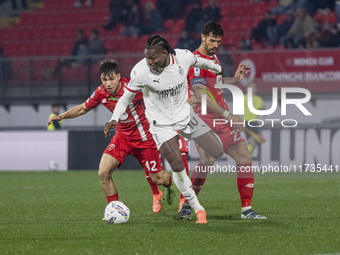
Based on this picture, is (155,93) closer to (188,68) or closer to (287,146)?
(188,68)

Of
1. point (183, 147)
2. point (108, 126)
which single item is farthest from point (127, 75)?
point (108, 126)

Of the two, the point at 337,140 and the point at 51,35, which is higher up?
the point at 51,35

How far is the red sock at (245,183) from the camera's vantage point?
770cm

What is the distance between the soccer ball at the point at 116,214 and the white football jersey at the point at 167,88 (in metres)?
0.99

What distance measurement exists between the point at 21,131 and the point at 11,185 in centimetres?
473

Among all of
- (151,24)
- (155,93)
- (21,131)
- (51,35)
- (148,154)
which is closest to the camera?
(155,93)

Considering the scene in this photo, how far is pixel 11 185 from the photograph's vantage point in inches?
528

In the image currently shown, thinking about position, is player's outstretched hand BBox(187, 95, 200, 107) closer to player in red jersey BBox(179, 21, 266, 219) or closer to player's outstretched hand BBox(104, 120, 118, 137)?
player in red jersey BBox(179, 21, 266, 219)

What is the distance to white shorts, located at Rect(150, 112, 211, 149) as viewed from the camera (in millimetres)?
7109

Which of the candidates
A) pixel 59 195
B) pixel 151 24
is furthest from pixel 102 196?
pixel 151 24

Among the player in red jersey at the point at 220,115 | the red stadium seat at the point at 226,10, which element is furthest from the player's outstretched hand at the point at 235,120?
the red stadium seat at the point at 226,10

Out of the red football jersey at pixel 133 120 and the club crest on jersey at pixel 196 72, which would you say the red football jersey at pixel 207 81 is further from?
the red football jersey at pixel 133 120

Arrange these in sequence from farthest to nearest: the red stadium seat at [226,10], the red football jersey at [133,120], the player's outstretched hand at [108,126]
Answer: the red stadium seat at [226,10] → the red football jersey at [133,120] → the player's outstretched hand at [108,126]

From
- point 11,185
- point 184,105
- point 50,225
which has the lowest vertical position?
point 11,185
